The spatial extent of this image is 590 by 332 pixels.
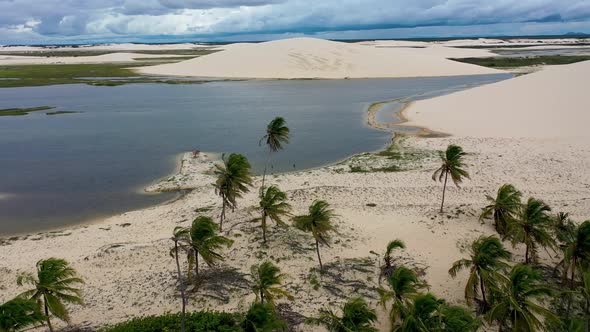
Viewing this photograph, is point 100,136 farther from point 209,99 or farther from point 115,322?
point 115,322

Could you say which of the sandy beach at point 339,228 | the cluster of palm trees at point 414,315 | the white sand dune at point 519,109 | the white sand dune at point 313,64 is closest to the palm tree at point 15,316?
the sandy beach at point 339,228

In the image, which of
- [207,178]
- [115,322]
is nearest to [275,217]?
[115,322]

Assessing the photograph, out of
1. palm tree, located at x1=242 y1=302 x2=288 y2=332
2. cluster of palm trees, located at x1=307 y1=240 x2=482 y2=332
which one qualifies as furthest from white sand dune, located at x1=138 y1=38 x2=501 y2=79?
palm tree, located at x1=242 y1=302 x2=288 y2=332

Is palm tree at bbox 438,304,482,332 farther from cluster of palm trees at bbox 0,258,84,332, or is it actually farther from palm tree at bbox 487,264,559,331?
cluster of palm trees at bbox 0,258,84,332

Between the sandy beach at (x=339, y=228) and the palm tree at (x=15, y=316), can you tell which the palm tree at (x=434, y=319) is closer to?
the sandy beach at (x=339, y=228)

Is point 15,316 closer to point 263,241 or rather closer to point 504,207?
point 263,241

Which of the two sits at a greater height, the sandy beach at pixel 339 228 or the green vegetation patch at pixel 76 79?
the green vegetation patch at pixel 76 79
